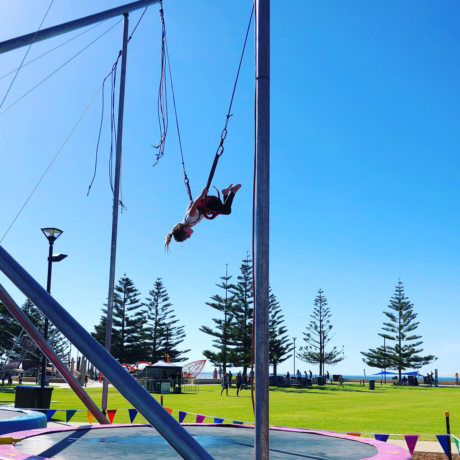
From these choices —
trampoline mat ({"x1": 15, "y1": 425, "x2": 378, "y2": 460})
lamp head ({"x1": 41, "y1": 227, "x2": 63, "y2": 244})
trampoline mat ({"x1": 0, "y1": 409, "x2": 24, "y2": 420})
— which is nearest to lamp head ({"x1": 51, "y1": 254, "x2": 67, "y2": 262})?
lamp head ({"x1": 41, "y1": 227, "x2": 63, "y2": 244})

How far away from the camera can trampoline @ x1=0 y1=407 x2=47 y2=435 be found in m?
7.25

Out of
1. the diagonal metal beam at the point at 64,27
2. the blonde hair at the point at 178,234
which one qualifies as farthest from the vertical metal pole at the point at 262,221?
the blonde hair at the point at 178,234

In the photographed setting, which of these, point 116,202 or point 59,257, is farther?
point 59,257

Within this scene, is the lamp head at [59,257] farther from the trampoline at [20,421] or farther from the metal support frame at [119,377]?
the metal support frame at [119,377]

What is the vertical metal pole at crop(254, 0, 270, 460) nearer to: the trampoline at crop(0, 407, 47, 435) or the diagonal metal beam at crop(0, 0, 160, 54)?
the diagonal metal beam at crop(0, 0, 160, 54)

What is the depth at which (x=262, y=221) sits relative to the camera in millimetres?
2789

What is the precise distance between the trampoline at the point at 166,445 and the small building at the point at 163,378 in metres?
20.3

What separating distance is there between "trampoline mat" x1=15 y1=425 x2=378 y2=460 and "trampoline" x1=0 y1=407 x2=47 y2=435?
163 centimetres

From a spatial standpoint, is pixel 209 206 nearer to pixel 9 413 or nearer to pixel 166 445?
pixel 166 445

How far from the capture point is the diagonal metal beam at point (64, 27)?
4.97 m

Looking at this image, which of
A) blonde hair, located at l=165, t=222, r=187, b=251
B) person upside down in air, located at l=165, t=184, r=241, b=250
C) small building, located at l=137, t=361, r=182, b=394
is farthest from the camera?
small building, located at l=137, t=361, r=182, b=394

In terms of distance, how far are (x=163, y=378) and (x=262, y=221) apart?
2797 cm

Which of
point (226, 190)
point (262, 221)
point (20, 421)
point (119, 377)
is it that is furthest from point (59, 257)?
point (119, 377)

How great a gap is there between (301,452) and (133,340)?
47.2 meters
